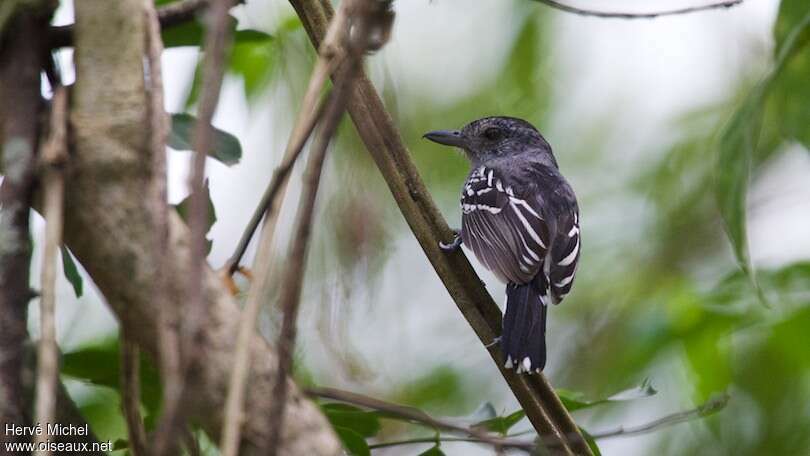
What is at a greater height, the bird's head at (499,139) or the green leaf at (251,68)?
the bird's head at (499,139)

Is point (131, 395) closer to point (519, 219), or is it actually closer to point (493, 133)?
point (519, 219)

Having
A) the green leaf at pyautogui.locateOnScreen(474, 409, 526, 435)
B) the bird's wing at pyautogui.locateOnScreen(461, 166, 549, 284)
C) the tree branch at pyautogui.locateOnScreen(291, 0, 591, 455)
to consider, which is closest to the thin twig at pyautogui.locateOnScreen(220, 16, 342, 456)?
the tree branch at pyautogui.locateOnScreen(291, 0, 591, 455)

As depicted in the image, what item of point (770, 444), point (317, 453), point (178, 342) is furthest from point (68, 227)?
point (770, 444)

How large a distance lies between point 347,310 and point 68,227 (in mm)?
594

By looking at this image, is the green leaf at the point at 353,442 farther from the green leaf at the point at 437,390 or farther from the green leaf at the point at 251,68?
the green leaf at the point at 437,390

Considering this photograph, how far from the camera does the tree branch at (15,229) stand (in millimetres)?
1501

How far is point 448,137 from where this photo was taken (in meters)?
4.77

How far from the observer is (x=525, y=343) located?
114 inches

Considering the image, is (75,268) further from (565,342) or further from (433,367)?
(565,342)

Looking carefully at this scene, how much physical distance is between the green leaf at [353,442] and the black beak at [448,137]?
102 inches

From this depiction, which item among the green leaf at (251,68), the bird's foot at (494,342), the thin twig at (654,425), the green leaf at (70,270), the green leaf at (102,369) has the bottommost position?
the thin twig at (654,425)

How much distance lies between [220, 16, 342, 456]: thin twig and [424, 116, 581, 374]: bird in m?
1.65

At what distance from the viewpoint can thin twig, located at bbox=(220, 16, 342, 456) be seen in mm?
1270

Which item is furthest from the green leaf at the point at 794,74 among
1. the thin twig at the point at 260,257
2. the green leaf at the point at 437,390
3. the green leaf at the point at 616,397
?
the green leaf at the point at 437,390
